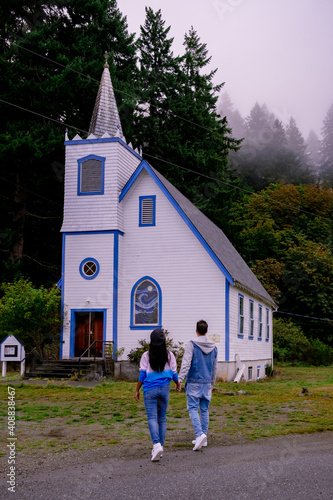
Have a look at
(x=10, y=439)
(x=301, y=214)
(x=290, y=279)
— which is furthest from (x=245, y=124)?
Answer: (x=10, y=439)

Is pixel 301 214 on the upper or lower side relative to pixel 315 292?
upper

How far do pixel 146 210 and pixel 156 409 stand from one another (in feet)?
53.6

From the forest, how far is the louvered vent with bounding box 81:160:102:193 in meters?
5.26

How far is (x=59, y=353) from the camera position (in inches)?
987

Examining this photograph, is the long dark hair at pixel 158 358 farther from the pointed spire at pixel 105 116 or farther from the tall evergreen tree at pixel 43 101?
the tall evergreen tree at pixel 43 101

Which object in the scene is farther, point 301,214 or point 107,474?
point 301,214

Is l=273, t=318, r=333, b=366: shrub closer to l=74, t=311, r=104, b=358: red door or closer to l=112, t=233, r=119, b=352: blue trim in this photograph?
l=74, t=311, r=104, b=358: red door

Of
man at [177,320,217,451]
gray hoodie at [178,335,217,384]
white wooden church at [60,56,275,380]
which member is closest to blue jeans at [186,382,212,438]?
man at [177,320,217,451]

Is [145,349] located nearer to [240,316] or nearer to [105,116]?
[240,316]

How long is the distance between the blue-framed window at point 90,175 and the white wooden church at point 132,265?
41 millimetres

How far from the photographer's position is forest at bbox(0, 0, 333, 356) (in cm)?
3359

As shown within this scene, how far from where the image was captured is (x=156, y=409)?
8438 millimetres

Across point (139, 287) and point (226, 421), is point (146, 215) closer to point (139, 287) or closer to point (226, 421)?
point (139, 287)

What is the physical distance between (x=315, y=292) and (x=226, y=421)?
3472 cm
